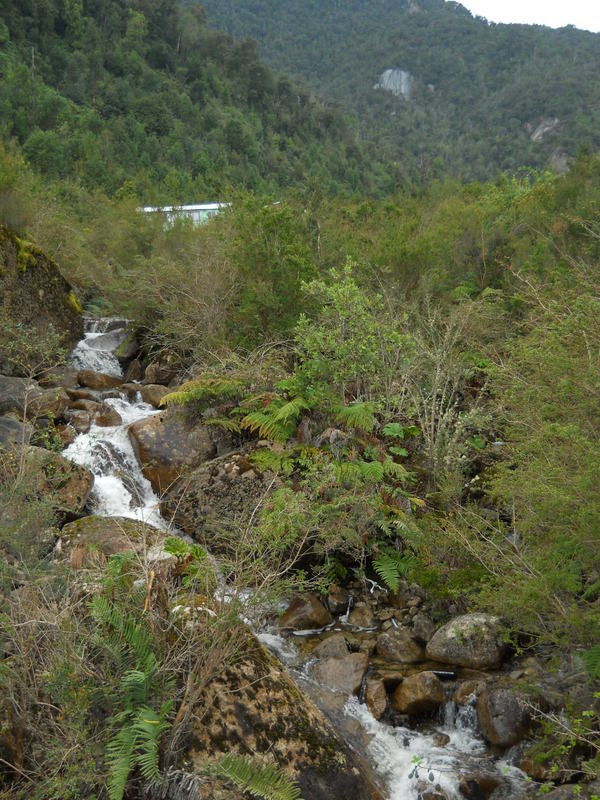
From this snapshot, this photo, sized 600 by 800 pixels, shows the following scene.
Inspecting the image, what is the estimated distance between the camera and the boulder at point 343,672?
578 centimetres

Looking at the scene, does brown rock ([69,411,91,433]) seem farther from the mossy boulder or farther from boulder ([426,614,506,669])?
boulder ([426,614,506,669])

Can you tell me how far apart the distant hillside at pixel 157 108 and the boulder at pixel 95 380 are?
17709 millimetres

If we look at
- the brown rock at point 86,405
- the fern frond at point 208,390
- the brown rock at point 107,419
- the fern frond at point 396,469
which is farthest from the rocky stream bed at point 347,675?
the brown rock at point 86,405

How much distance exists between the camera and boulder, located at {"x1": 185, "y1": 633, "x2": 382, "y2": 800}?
12.9ft

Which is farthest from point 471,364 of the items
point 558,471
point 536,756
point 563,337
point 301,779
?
point 301,779

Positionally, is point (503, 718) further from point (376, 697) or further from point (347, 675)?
point (347, 675)

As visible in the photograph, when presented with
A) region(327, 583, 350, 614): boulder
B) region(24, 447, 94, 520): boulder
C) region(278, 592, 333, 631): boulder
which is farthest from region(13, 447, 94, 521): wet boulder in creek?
region(327, 583, 350, 614): boulder

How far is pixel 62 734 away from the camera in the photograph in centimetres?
355

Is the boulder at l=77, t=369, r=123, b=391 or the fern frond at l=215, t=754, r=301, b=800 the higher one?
the fern frond at l=215, t=754, r=301, b=800

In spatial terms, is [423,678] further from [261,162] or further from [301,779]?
[261,162]

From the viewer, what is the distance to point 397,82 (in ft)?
412

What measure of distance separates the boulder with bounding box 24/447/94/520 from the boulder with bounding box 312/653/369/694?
3317 millimetres

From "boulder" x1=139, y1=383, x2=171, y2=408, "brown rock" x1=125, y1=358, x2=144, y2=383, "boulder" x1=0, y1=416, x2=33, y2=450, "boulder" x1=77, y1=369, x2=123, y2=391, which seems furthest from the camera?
"brown rock" x1=125, y1=358, x2=144, y2=383

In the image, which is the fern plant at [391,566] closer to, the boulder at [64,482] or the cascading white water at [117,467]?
the cascading white water at [117,467]
